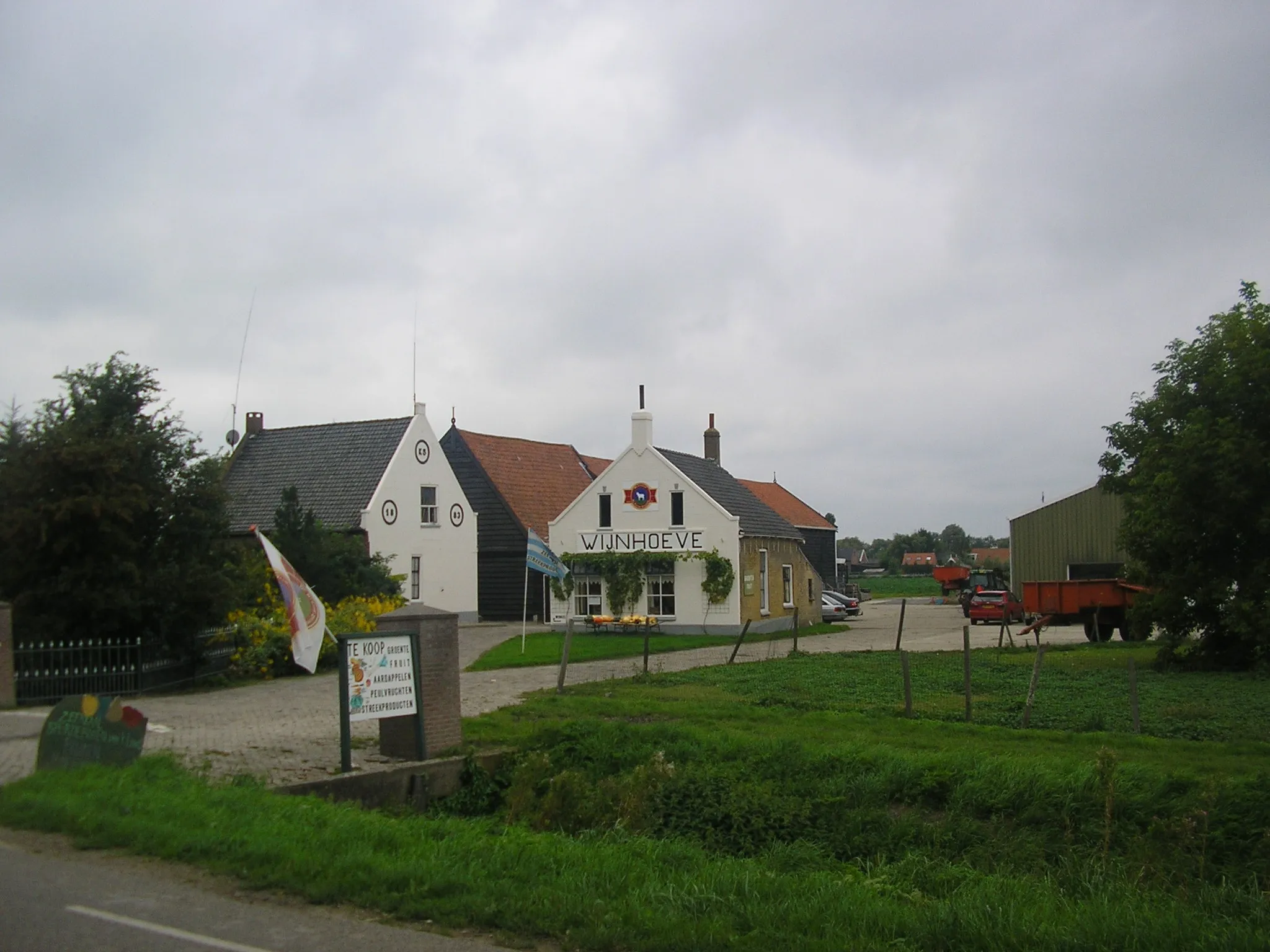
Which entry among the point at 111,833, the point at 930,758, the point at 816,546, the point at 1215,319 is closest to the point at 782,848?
the point at 930,758

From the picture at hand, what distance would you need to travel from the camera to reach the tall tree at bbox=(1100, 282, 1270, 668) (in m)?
23.5

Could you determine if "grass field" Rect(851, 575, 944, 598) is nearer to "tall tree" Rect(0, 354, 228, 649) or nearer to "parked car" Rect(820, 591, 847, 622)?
"parked car" Rect(820, 591, 847, 622)

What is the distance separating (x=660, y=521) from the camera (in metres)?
39.2

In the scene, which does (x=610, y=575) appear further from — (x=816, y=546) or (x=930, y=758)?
(x=816, y=546)

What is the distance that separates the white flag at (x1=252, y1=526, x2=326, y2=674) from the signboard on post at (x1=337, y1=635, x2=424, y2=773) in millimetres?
402

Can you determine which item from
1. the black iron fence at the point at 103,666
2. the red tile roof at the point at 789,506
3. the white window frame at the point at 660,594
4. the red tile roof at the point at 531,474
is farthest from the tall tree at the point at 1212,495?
the red tile roof at the point at 789,506

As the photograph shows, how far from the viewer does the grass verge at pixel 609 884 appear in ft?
21.8

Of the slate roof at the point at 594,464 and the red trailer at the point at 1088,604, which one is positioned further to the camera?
the slate roof at the point at 594,464

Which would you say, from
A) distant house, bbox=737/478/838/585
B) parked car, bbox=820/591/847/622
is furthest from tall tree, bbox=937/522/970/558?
parked car, bbox=820/591/847/622

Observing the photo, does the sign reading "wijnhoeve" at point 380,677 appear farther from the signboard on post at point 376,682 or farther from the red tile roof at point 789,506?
the red tile roof at point 789,506

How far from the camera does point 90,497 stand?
1894 cm

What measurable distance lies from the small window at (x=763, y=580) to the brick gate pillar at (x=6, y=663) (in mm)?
26503

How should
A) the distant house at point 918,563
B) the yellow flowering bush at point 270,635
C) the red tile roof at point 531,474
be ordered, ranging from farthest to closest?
the distant house at point 918,563, the red tile roof at point 531,474, the yellow flowering bush at point 270,635

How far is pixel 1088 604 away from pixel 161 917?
114 ft
